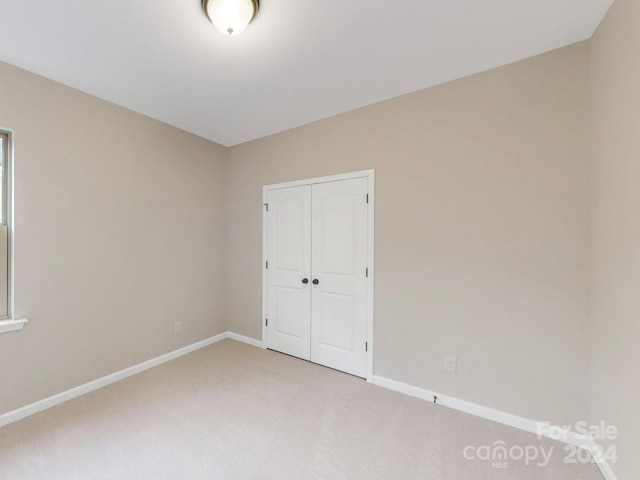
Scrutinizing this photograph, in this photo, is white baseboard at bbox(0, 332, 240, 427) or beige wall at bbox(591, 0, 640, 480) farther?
white baseboard at bbox(0, 332, 240, 427)

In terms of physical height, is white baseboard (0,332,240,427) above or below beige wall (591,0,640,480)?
below

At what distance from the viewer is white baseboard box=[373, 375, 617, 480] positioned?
1705 millimetres

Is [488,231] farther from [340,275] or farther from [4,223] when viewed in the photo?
[4,223]

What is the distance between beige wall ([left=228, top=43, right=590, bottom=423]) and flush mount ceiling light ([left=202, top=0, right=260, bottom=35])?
55.2 inches

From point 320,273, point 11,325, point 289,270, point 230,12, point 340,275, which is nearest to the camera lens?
point 230,12

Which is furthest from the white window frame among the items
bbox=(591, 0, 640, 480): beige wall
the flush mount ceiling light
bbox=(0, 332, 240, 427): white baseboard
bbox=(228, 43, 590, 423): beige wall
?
bbox=(591, 0, 640, 480): beige wall

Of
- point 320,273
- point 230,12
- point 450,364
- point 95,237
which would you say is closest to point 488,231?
point 450,364

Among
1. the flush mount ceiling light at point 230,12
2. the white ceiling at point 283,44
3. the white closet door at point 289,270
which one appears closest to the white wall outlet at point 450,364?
the white closet door at point 289,270

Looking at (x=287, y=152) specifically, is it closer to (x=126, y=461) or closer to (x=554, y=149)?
(x=554, y=149)

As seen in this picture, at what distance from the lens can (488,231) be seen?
204 centimetres

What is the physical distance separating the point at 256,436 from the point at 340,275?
1.51 m

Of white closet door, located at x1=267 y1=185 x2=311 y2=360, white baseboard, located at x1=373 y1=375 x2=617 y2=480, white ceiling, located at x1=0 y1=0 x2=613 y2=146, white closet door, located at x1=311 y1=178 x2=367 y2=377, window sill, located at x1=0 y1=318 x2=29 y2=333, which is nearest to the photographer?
white ceiling, located at x1=0 y1=0 x2=613 y2=146

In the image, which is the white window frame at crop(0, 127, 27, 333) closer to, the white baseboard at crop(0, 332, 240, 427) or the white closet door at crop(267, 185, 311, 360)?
the white baseboard at crop(0, 332, 240, 427)

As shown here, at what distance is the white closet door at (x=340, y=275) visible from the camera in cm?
263
